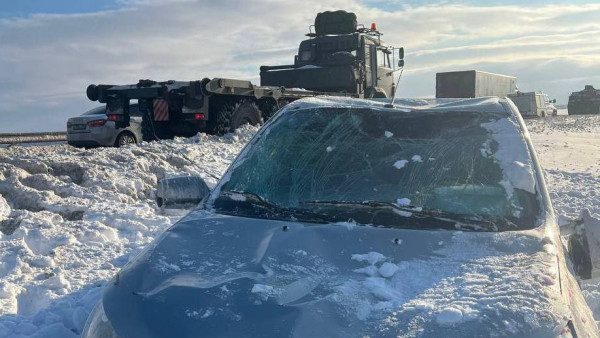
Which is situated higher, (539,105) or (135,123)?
(135,123)

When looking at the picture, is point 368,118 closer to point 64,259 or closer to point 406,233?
point 406,233

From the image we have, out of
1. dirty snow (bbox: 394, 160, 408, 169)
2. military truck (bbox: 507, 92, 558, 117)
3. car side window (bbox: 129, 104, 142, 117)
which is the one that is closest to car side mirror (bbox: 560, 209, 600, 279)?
dirty snow (bbox: 394, 160, 408, 169)

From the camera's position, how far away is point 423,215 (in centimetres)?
277

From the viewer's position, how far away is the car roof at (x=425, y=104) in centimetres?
339

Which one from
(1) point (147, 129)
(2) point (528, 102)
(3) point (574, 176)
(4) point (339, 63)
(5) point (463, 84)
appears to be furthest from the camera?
(2) point (528, 102)

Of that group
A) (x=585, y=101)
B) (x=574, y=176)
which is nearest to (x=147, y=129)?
(x=574, y=176)

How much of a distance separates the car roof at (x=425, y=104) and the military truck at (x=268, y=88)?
833cm

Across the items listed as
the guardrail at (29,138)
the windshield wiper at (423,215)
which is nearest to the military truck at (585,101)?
the guardrail at (29,138)

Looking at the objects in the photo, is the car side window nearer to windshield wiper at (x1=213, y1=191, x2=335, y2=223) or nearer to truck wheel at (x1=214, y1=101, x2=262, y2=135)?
truck wheel at (x1=214, y1=101, x2=262, y2=135)

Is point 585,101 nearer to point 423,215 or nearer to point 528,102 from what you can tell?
point 528,102

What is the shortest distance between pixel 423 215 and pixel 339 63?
42.1 ft

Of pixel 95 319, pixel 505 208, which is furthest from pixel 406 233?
pixel 95 319

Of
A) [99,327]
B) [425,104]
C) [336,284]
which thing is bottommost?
[99,327]

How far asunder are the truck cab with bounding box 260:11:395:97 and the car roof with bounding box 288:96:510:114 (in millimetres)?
11078
